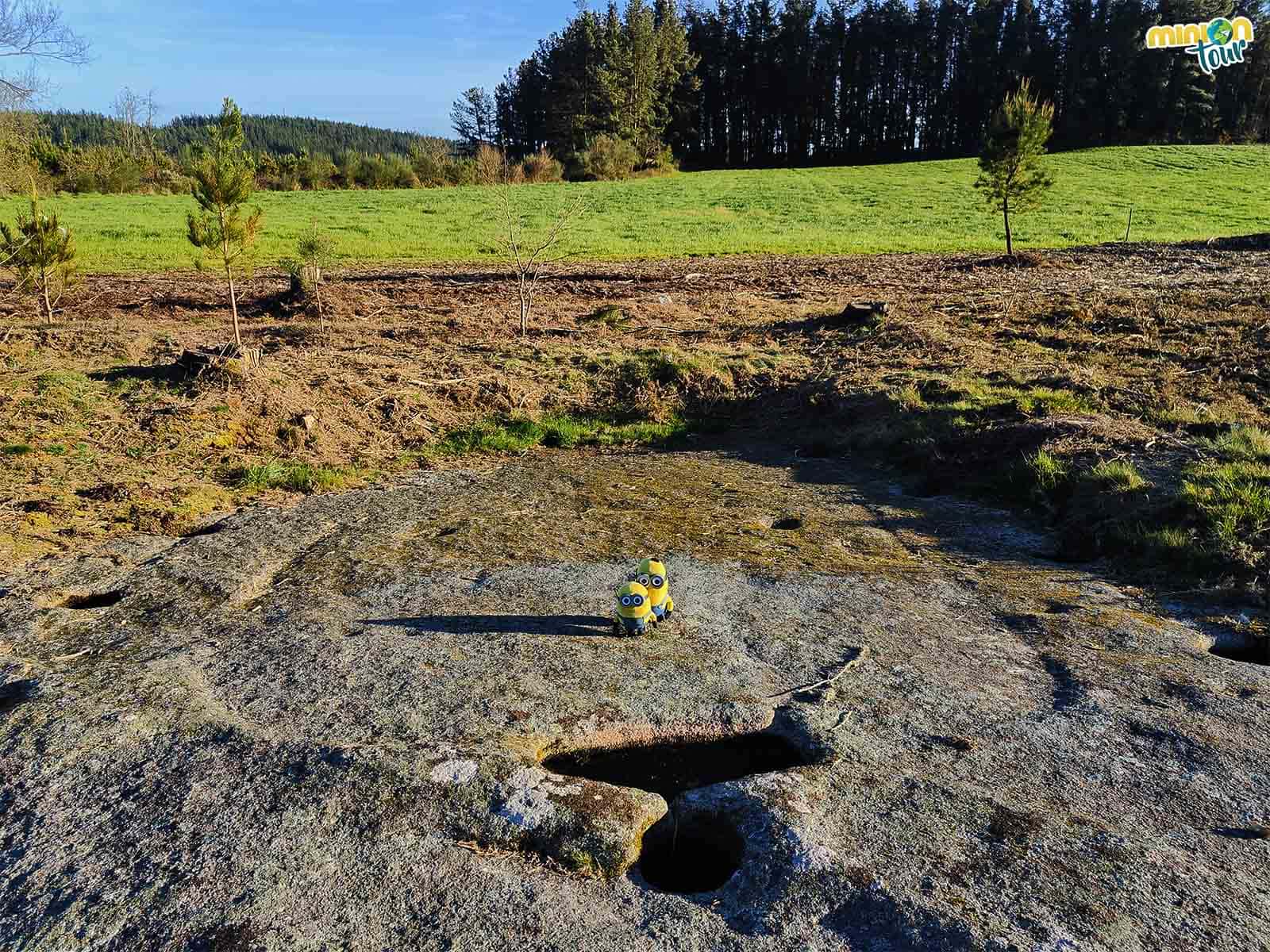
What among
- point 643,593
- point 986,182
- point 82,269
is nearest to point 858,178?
point 986,182

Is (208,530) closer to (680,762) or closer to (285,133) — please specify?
(680,762)

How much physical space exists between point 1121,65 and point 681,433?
255 ft

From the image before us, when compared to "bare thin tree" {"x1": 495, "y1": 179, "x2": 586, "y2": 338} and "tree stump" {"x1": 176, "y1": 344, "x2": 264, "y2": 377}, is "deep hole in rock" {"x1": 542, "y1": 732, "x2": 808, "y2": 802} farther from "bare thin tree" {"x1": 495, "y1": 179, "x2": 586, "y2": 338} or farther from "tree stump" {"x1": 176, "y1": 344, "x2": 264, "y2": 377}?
"bare thin tree" {"x1": 495, "y1": 179, "x2": 586, "y2": 338}

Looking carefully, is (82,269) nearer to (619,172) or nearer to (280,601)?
(280,601)

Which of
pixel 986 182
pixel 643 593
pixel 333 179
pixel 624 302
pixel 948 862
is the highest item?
pixel 333 179

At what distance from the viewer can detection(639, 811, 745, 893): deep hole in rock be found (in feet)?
11.3

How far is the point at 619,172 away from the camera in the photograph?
190ft

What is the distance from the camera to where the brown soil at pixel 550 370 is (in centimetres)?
823

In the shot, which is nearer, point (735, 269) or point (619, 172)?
point (735, 269)

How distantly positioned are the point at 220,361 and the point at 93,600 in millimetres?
5051

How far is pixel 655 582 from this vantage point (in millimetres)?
5102

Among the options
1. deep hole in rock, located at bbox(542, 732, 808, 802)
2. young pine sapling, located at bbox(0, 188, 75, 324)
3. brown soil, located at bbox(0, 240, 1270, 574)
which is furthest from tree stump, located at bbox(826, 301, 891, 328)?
young pine sapling, located at bbox(0, 188, 75, 324)

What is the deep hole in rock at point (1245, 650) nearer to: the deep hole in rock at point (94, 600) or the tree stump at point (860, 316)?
the deep hole in rock at point (94, 600)

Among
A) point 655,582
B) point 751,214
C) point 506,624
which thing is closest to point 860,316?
point 655,582
